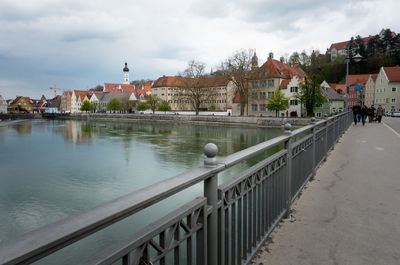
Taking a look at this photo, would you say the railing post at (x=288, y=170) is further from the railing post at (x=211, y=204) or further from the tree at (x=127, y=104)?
the tree at (x=127, y=104)

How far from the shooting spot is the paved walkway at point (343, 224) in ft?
9.88

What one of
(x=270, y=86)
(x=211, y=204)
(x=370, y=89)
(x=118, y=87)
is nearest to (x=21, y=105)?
(x=118, y=87)

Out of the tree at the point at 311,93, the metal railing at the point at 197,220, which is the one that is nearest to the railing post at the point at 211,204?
the metal railing at the point at 197,220

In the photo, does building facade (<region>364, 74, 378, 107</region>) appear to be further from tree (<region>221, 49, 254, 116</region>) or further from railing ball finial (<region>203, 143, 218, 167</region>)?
railing ball finial (<region>203, 143, 218, 167</region>)

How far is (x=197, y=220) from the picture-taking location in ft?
6.61

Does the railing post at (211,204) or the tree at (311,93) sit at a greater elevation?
the tree at (311,93)

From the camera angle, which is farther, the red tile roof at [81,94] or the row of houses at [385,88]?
the red tile roof at [81,94]

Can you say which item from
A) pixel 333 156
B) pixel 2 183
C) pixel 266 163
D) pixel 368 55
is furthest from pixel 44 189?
pixel 368 55

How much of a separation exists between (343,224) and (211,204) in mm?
2475

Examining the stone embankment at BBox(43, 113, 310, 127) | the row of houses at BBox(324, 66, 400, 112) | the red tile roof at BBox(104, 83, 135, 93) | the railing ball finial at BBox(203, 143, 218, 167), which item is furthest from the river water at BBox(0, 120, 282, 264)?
the red tile roof at BBox(104, 83, 135, 93)

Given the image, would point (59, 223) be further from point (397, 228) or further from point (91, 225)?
point (397, 228)

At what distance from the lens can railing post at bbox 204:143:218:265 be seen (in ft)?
6.52

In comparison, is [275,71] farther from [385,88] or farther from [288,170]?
Answer: [288,170]

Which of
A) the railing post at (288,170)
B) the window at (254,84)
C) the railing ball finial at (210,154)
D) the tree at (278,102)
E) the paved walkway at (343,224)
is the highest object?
the window at (254,84)
